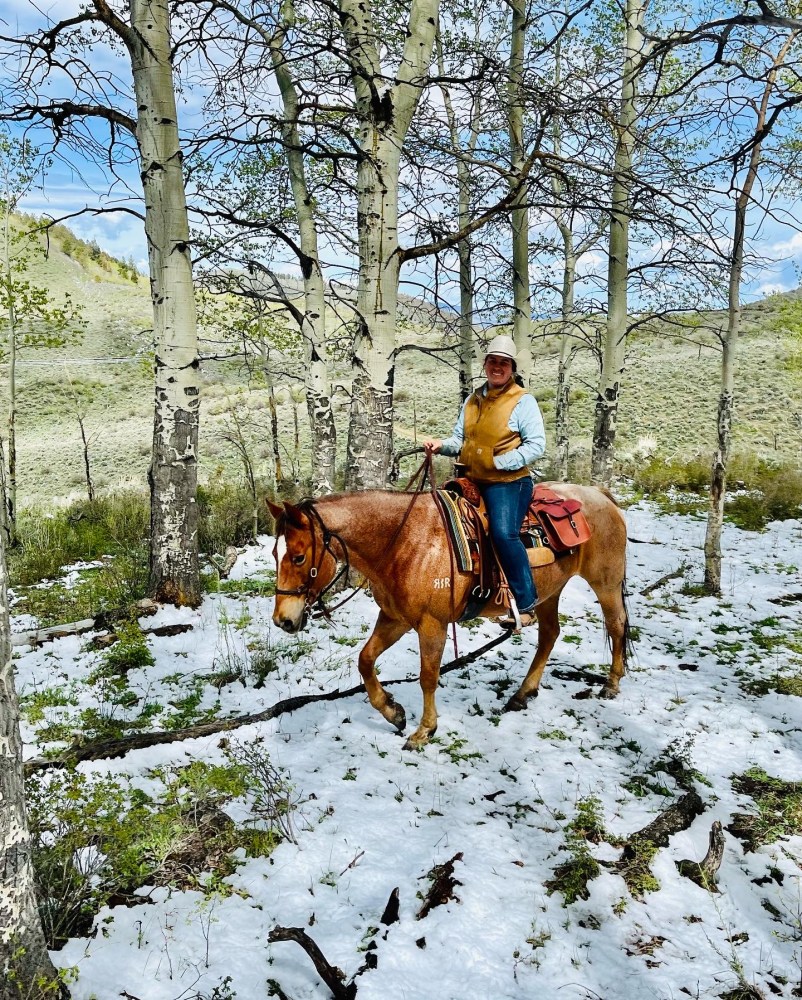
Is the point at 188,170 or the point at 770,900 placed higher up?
the point at 188,170

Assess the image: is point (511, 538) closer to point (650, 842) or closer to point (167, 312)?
point (650, 842)

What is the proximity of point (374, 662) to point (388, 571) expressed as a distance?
0.82 meters

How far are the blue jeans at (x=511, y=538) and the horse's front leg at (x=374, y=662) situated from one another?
951mm

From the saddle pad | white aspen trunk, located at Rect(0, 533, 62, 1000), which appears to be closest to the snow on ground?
white aspen trunk, located at Rect(0, 533, 62, 1000)

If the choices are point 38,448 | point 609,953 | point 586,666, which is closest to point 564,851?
point 609,953

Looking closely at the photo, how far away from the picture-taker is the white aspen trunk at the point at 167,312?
6152 mm

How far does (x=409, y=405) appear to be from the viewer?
30.5m

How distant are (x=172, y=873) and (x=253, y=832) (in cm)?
50

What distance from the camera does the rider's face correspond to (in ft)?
14.7

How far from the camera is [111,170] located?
6883mm

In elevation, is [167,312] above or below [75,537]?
above

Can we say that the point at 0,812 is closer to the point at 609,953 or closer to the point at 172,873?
the point at 172,873

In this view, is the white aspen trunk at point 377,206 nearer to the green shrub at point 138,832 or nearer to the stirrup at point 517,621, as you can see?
the stirrup at point 517,621

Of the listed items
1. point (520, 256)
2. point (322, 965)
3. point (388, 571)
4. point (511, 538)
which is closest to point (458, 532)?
point (511, 538)
